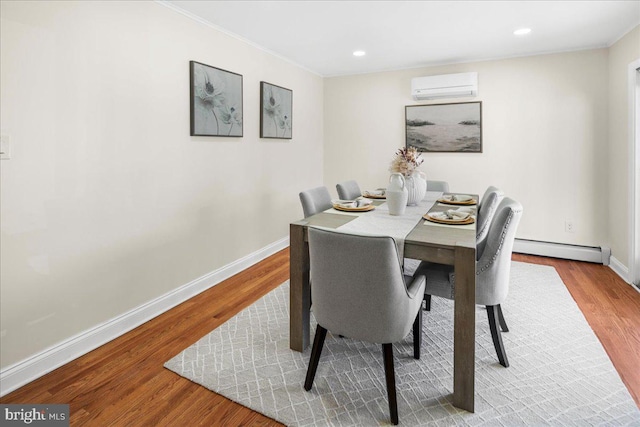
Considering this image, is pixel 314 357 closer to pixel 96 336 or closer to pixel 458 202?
pixel 96 336

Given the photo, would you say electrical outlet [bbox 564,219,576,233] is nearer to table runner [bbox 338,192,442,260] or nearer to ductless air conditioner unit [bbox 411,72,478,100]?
ductless air conditioner unit [bbox 411,72,478,100]

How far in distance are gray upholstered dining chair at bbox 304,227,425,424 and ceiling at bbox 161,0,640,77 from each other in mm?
2046

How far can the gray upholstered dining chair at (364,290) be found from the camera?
4.96ft

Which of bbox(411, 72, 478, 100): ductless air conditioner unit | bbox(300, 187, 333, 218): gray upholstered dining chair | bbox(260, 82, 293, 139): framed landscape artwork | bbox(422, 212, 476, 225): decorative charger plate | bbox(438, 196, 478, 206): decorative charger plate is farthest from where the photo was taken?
bbox(411, 72, 478, 100): ductless air conditioner unit

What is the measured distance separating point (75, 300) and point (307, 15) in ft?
8.77

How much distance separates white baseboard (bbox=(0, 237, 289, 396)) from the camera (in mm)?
1843

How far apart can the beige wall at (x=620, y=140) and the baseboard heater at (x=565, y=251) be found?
14cm

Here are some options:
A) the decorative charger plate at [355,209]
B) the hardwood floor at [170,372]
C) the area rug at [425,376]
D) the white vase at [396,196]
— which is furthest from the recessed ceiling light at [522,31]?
the area rug at [425,376]

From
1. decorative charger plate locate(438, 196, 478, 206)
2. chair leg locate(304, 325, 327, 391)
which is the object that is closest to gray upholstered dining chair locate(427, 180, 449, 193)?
decorative charger plate locate(438, 196, 478, 206)

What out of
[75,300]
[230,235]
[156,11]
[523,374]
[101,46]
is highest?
[156,11]

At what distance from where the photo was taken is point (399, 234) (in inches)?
73.4

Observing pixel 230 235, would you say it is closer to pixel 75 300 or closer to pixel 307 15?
pixel 75 300

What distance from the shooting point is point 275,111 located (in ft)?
13.1

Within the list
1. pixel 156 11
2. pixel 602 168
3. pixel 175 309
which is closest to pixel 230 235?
pixel 175 309
